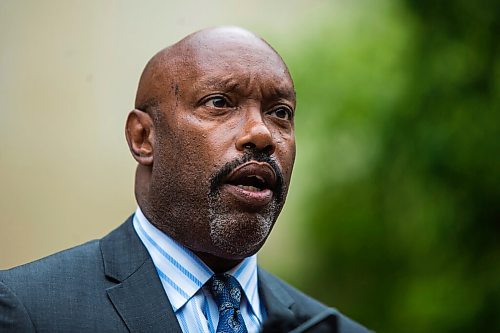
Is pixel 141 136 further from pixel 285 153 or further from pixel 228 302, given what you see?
pixel 228 302

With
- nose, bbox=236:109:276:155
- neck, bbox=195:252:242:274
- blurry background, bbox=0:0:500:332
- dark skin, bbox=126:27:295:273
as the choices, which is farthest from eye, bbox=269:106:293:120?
blurry background, bbox=0:0:500:332

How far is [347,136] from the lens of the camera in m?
6.95

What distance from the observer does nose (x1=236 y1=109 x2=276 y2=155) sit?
319 centimetres

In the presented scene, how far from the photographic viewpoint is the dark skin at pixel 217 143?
10.6ft

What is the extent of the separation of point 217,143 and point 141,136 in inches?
16.8

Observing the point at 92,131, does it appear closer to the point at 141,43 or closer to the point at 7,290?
the point at 141,43

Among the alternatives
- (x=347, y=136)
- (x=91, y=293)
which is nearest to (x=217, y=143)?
(x=91, y=293)

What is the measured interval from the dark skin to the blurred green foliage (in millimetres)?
3067

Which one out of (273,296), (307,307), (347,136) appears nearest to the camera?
(273,296)

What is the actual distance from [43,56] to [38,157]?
734 mm

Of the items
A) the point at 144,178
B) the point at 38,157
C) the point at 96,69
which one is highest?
the point at 144,178

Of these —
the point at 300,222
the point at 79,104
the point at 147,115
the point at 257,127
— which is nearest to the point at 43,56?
the point at 79,104

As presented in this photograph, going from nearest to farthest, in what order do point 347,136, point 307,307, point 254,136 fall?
1. point 254,136
2. point 307,307
3. point 347,136

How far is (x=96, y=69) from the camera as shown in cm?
665
